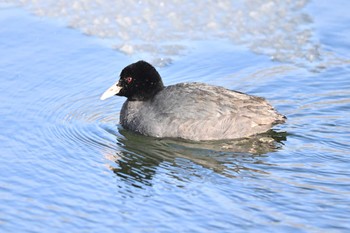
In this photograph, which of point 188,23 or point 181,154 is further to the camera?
point 188,23

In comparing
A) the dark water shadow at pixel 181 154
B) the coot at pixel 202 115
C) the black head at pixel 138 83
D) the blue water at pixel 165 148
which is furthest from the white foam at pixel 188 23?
the dark water shadow at pixel 181 154

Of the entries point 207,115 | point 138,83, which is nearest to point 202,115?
point 207,115

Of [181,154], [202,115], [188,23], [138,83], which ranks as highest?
[188,23]

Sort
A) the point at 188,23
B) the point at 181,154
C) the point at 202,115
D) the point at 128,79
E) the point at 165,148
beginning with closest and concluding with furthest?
the point at 181,154, the point at 165,148, the point at 202,115, the point at 128,79, the point at 188,23

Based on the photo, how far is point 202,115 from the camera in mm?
9141

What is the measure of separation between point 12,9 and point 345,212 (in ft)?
25.1

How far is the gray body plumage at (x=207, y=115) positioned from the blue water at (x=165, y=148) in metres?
0.16

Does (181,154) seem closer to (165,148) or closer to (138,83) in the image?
(165,148)

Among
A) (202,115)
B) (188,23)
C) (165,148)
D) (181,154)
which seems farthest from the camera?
(188,23)

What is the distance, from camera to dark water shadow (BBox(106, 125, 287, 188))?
26.7 feet

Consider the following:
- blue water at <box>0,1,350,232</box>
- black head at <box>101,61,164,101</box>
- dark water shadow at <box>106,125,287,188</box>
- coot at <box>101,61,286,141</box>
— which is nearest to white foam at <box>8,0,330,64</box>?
blue water at <box>0,1,350,232</box>

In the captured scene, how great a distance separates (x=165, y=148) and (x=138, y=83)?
Result: 1.13m

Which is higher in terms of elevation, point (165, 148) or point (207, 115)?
point (207, 115)

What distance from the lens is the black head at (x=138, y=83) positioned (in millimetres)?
9586
